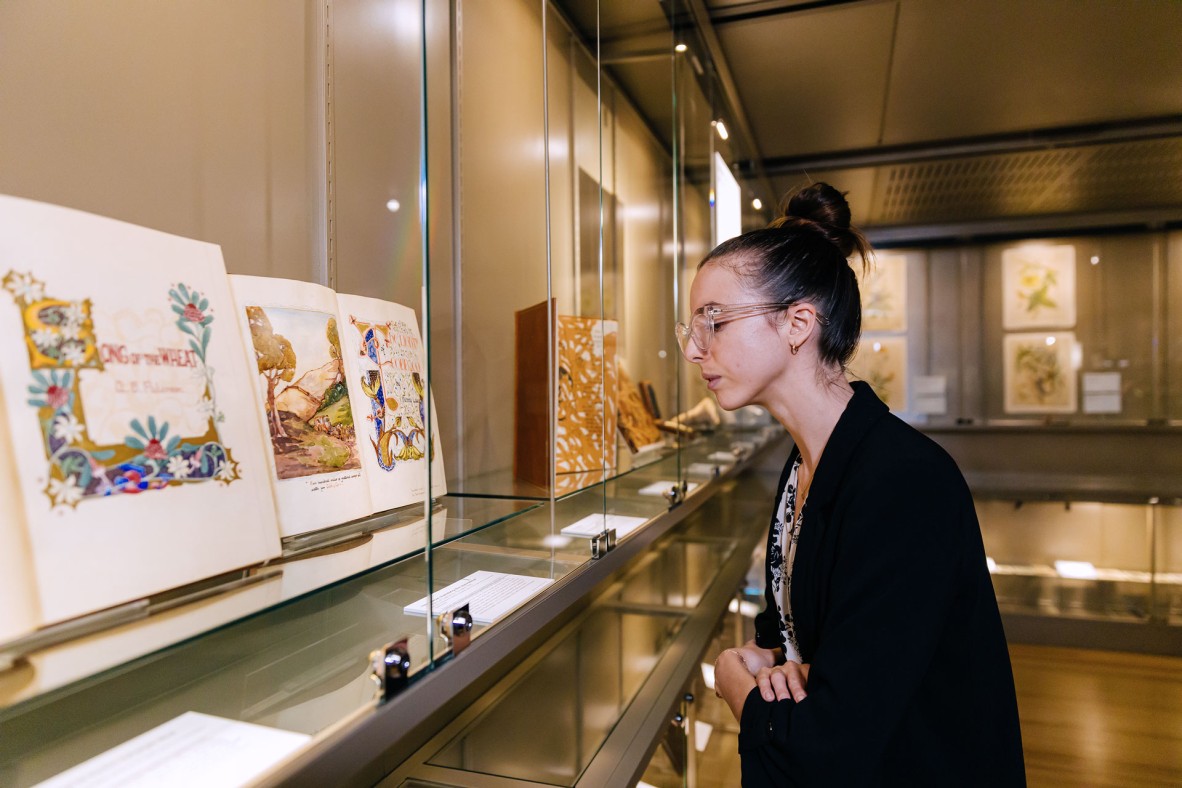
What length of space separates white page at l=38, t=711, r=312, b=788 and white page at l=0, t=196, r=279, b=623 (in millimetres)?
96

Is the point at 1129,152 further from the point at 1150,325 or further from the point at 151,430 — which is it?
the point at 151,430

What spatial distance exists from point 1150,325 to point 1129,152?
133 cm

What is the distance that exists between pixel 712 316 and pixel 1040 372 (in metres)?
4.34

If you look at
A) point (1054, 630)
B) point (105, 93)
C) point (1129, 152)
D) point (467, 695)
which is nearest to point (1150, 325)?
point (1129, 152)

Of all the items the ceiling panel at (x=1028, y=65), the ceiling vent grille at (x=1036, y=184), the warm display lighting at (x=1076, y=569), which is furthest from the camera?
the warm display lighting at (x=1076, y=569)

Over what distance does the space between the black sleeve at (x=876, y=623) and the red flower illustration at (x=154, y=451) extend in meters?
0.75

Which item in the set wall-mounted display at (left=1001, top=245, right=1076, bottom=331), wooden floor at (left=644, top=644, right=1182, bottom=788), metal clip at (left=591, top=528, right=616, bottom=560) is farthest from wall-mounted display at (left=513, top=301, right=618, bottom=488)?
wall-mounted display at (left=1001, top=245, right=1076, bottom=331)

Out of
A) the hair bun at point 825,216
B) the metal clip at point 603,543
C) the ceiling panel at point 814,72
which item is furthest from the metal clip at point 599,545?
the ceiling panel at point 814,72

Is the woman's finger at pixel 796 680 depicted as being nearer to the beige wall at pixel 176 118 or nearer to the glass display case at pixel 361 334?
the glass display case at pixel 361 334

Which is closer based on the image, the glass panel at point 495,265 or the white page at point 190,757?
the white page at point 190,757

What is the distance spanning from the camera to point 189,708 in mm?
505

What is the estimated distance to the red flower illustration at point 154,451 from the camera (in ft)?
1.64

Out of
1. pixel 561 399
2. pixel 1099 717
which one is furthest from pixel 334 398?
pixel 1099 717

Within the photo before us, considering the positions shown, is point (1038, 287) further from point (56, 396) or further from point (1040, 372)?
point (56, 396)
